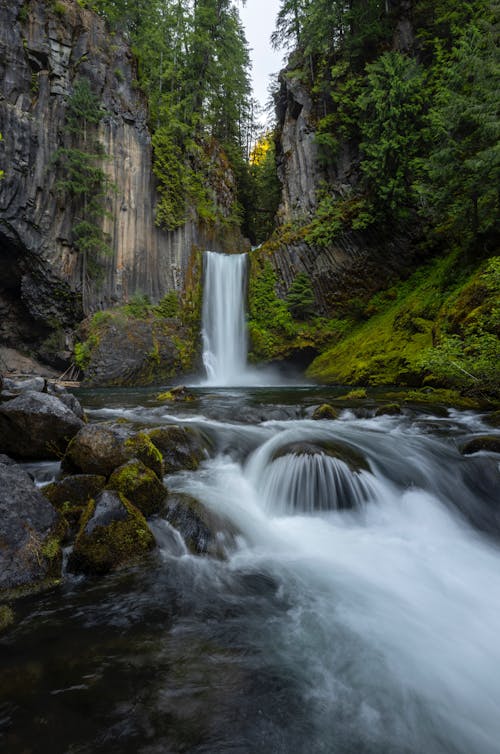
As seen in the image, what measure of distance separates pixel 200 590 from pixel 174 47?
101 ft

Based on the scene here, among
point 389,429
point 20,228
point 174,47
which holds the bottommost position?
point 389,429

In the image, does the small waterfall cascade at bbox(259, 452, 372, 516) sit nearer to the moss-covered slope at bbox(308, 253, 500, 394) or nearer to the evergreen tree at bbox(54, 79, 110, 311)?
the moss-covered slope at bbox(308, 253, 500, 394)

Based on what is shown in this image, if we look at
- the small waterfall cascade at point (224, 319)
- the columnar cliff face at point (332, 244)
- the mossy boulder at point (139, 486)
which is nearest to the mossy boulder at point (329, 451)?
the mossy boulder at point (139, 486)

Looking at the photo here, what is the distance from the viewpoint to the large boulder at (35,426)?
4.92m

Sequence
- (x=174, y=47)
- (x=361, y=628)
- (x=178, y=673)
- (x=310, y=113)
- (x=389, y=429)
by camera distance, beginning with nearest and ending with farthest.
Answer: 1. (x=178, y=673)
2. (x=361, y=628)
3. (x=389, y=429)
4. (x=310, y=113)
5. (x=174, y=47)

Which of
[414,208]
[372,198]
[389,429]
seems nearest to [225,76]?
[372,198]

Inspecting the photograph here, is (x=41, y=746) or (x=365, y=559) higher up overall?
(x=41, y=746)

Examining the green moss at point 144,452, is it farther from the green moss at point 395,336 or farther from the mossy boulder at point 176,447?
the green moss at point 395,336

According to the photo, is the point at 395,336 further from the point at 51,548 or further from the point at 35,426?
the point at 51,548

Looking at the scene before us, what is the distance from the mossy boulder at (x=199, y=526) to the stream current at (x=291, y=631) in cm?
10

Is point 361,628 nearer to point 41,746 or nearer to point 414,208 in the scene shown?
point 41,746

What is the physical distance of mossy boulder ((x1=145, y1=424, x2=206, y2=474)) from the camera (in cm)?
550

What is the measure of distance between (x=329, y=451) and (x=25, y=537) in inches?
159

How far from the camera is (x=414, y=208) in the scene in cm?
1761
